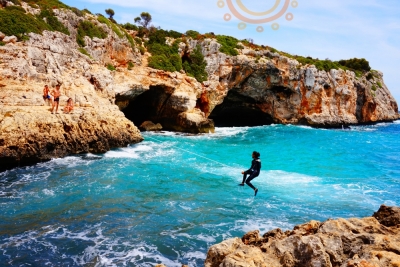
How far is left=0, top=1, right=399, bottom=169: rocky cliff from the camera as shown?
18078 millimetres

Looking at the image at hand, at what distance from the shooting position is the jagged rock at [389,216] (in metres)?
6.60

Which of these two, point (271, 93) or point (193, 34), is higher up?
point (193, 34)

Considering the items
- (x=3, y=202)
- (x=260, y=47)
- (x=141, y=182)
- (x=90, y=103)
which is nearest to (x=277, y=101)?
(x=260, y=47)

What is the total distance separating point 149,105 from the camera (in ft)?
113

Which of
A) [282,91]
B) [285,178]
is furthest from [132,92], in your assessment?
[282,91]

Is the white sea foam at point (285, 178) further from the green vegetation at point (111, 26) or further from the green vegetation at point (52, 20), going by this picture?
the green vegetation at point (111, 26)

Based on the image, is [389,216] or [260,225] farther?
[260,225]

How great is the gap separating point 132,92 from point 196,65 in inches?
432

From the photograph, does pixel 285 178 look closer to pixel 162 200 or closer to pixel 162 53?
pixel 162 200

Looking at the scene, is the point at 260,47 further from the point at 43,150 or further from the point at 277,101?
the point at 43,150

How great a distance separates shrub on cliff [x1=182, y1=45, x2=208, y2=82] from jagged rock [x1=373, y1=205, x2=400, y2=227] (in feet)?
99.1

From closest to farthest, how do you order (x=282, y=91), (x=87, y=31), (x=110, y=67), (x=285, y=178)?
(x=285, y=178)
(x=87, y=31)
(x=110, y=67)
(x=282, y=91)

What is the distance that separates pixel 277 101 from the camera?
43438 mm

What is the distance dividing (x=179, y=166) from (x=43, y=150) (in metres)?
7.82
